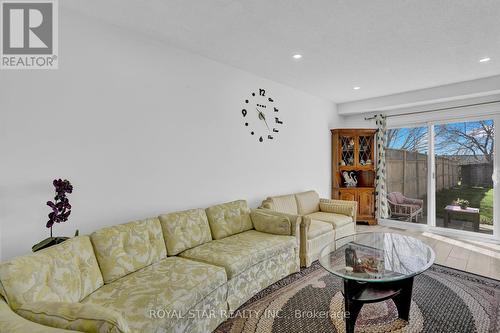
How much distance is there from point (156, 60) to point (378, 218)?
16.3 feet

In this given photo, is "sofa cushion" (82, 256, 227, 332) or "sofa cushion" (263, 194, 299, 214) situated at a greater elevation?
"sofa cushion" (263, 194, 299, 214)

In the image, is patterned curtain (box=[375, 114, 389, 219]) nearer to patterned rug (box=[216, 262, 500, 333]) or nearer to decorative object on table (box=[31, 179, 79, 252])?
patterned rug (box=[216, 262, 500, 333])

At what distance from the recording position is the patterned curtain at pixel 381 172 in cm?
527

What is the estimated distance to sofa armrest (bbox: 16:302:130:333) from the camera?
3.51 feet

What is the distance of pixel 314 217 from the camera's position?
13.3 ft

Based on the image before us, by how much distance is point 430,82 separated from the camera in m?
4.06

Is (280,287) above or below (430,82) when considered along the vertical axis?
below

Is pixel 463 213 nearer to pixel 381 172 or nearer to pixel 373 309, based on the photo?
pixel 381 172

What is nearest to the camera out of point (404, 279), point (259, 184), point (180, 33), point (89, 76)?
point (404, 279)

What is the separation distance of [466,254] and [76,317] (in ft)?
15.1

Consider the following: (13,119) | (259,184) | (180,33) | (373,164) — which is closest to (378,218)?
(373,164)

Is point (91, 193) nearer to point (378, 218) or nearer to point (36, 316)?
point (36, 316)

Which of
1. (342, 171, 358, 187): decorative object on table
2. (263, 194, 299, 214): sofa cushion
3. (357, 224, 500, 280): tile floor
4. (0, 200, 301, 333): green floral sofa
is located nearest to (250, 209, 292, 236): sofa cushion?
(0, 200, 301, 333): green floral sofa

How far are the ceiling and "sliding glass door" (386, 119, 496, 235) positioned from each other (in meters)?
1.17
